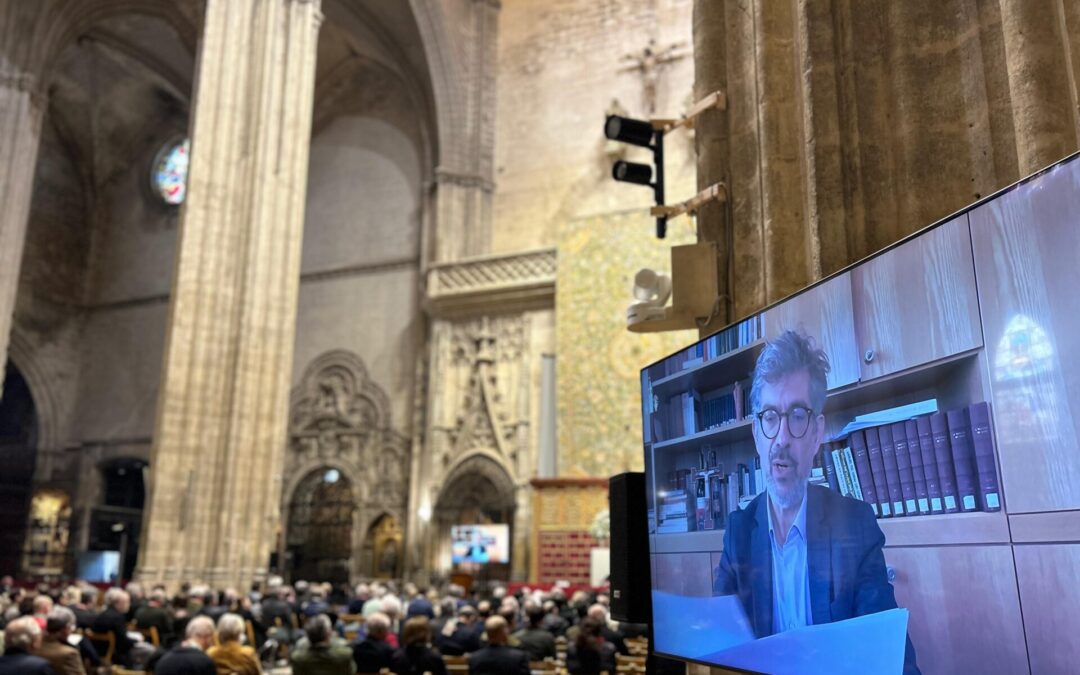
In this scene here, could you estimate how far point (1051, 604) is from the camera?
5.60 ft

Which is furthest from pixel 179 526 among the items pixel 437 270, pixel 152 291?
pixel 152 291

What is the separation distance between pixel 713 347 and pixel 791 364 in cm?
43

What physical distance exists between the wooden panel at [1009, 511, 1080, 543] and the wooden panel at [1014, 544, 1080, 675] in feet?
0.05

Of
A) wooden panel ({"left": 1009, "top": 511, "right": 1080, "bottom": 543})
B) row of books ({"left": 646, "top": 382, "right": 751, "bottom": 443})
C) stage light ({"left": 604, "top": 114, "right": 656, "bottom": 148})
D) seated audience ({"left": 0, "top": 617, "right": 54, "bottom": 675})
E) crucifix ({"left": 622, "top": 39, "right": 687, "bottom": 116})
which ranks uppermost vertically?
crucifix ({"left": 622, "top": 39, "right": 687, "bottom": 116})

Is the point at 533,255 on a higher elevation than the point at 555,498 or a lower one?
higher

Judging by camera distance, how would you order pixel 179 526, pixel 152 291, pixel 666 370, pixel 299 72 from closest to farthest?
pixel 666 370, pixel 179 526, pixel 299 72, pixel 152 291

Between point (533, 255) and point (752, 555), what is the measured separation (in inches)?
Result: 592

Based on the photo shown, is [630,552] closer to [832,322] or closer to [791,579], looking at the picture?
[791,579]

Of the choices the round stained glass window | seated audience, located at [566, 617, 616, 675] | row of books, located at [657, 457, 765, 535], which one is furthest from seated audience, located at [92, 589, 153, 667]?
the round stained glass window

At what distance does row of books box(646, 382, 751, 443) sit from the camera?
2.81 metres

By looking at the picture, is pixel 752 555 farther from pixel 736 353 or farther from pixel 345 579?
pixel 345 579

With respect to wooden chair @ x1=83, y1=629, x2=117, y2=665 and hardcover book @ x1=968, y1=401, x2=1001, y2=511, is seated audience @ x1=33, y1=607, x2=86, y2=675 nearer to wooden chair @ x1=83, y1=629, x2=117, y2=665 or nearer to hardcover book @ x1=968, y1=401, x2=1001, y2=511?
wooden chair @ x1=83, y1=629, x2=117, y2=665

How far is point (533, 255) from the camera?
691 inches

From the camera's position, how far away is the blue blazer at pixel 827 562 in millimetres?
2189
